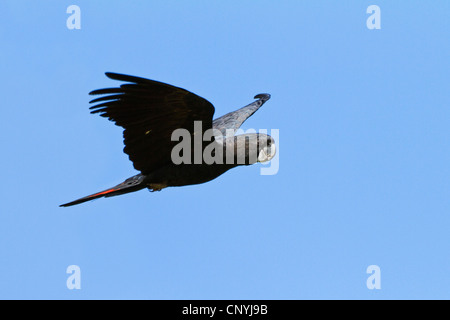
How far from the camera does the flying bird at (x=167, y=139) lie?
793cm

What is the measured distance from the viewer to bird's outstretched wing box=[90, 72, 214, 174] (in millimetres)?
7871

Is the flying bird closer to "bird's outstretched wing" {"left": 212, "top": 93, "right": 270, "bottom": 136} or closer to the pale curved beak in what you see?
the pale curved beak

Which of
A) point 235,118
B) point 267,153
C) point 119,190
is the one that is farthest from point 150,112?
point 235,118

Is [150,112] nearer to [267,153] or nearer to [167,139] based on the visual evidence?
[167,139]

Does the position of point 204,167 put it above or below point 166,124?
below

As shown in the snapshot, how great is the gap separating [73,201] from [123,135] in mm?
1182

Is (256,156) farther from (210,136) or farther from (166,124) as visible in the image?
(166,124)

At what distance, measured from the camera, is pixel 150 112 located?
319 inches

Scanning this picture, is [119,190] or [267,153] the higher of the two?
[267,153]

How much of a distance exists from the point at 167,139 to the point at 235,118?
2.49 metres

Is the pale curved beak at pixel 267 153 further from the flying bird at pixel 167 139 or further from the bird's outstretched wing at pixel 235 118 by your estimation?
the bird's outstretched wing at pixel 235 118

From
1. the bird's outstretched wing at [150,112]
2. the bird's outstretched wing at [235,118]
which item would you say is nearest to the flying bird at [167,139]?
the bird's outstretched wing at [150,112]

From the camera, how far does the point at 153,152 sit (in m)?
8.55

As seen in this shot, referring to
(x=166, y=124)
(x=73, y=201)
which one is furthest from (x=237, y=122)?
(x=73, y=201)
